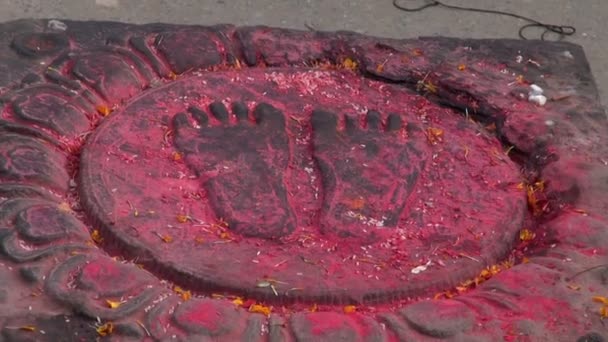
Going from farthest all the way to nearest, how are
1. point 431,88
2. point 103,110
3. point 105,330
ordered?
point 431,88 < point 103,110 < point 105,330

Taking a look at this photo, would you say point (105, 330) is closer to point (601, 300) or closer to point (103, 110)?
point (103, 110)

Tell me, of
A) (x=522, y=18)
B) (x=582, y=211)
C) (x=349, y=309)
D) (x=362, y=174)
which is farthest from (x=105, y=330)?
(x=522, y=18)

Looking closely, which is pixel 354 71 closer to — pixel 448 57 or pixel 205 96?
pixel 448 57

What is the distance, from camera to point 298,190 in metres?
2.32

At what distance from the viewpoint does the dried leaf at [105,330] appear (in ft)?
6.22

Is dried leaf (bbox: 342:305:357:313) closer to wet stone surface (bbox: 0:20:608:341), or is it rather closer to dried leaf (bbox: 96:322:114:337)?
wet stone surface (bbox: 0:20:608:341)

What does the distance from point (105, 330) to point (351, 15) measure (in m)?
1.93

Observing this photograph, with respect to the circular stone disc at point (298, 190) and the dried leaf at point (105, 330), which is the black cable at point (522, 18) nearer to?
the circular stone disc at point (298, 190)

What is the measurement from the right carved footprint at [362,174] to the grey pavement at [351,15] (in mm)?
1033

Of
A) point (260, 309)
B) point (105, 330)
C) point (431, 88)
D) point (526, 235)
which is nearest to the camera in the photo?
point (105, 330)

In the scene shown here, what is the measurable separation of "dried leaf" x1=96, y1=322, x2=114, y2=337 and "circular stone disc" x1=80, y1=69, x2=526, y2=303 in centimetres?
20

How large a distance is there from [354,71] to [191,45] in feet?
1.45

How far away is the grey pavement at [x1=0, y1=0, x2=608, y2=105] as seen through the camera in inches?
133

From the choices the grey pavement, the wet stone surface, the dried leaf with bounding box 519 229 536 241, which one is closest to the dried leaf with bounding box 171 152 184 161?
the wet stone surface
